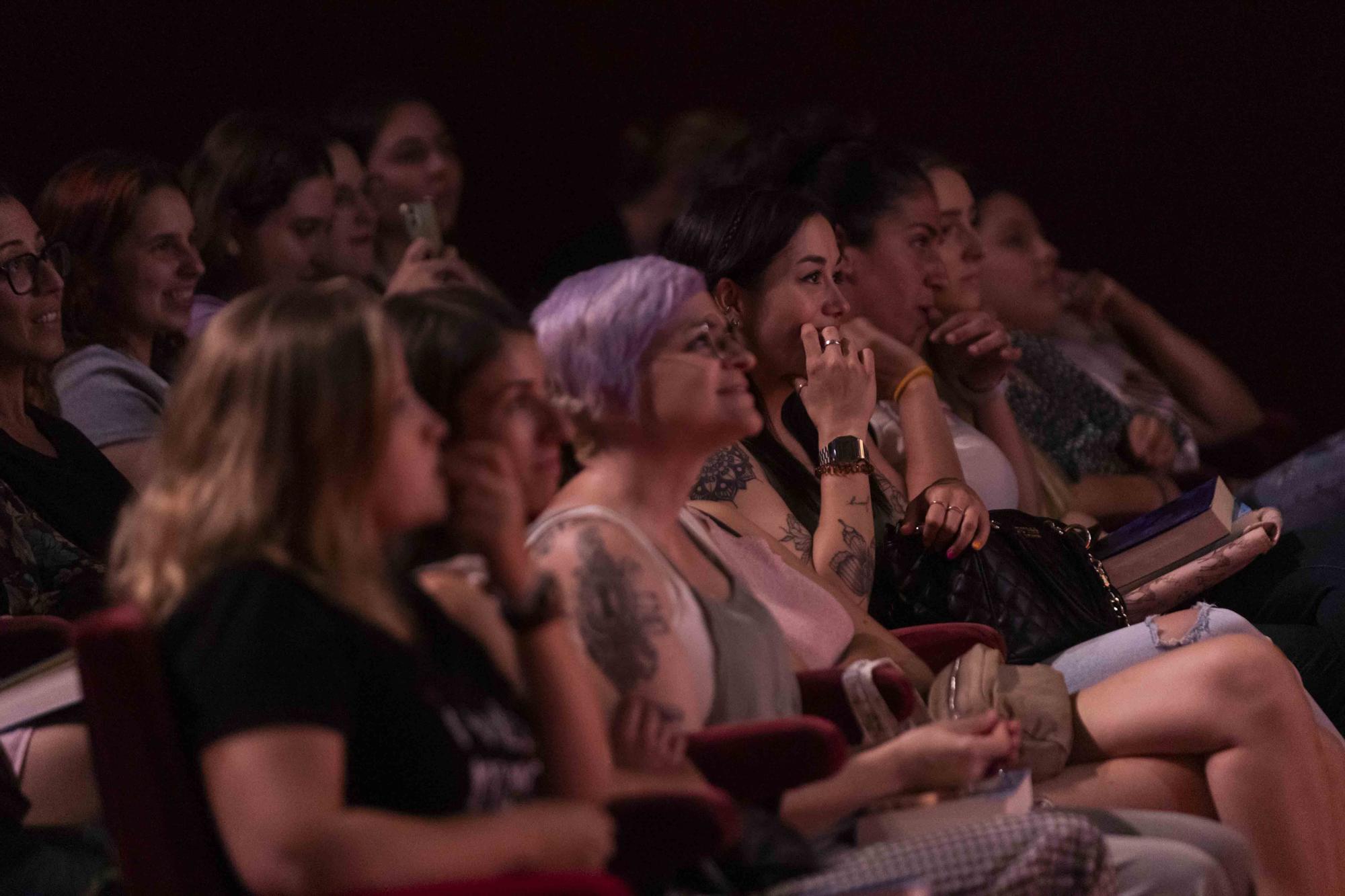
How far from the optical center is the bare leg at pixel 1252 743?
229cm

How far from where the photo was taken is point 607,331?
1998 millimetres

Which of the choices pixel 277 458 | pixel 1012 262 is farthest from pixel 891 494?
pixel 277 458

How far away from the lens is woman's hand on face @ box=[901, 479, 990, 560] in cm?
270

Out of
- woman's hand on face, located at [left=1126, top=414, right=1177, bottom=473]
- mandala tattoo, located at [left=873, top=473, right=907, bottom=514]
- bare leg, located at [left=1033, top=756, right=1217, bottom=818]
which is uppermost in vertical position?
mandala tattoo, located at [left=873, top=473, right=907, bottom=514]

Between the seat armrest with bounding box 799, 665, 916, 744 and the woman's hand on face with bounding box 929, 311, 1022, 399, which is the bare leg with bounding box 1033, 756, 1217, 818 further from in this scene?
the woman's hand on face with bounding box 929, 311, 1022, 399

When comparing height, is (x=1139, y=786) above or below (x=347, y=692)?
below

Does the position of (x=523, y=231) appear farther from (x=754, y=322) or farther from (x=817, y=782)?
(x=817, y=782)

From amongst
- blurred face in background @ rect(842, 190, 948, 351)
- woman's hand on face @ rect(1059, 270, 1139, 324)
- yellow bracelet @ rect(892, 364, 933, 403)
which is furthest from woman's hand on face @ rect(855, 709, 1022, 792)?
woman's hand on face @ rect(1059, 270, 1139, 324)

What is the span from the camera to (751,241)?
2732mm

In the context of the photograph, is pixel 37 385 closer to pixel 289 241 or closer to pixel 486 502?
pixel 289 241

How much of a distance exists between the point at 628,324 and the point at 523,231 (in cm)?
306

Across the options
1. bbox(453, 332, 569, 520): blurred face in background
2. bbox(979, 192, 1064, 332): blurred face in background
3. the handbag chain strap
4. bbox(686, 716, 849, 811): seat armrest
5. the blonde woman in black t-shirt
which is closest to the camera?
the blonde woman in black t-shirt

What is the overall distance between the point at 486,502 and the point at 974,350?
1923 mm

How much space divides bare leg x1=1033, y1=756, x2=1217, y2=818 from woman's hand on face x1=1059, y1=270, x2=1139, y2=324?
239 centimetres
